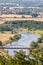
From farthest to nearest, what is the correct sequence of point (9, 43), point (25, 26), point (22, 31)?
point (25, 26) < point (22, 31) < point (9, 43)

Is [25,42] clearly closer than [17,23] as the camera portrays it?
Yes

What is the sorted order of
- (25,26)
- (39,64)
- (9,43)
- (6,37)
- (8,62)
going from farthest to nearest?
(25,26) → (6,37) → (9,43) → (8,62) → (39,64)

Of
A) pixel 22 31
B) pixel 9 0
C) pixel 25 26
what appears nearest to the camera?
pixel 22 31

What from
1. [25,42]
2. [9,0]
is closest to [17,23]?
[25,42]

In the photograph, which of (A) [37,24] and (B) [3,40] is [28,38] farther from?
(A) [37,24]

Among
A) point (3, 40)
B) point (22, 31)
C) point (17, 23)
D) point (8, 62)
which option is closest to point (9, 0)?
point (17, 23)

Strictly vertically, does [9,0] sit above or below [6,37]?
below

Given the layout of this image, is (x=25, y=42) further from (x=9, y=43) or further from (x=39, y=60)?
(x=39, y=60)

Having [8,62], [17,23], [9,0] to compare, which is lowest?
[9,0]

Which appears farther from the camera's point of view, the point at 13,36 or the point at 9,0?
the point at 9,0
